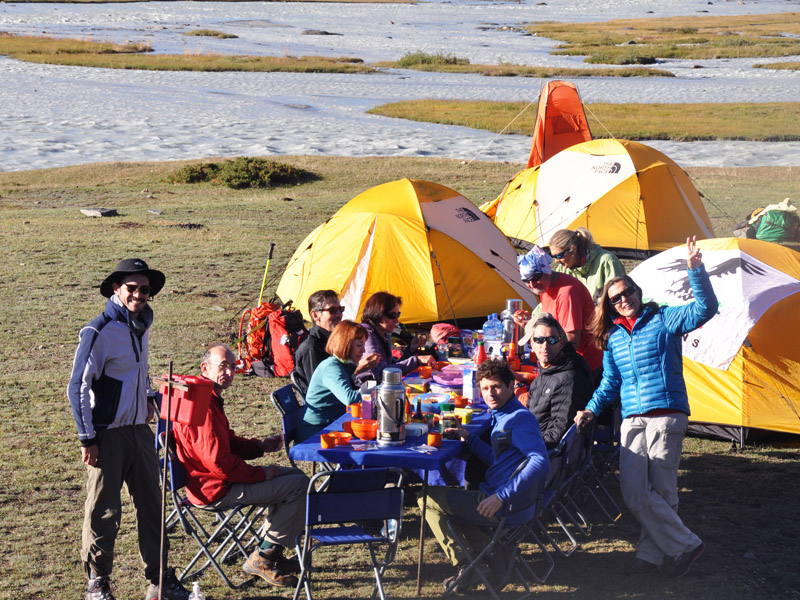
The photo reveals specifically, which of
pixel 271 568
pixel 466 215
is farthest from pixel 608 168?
pixel 271 568

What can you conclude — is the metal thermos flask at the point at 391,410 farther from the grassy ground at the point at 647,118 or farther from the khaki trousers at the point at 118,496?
the grassy ground at the point at 647,118

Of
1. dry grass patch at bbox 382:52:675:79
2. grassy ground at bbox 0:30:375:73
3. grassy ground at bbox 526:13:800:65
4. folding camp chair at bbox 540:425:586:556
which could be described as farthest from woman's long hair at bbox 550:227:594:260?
grassy ground at bbox 526:13:800:65

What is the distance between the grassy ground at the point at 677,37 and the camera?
71.5 m

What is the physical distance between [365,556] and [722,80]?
171 feet

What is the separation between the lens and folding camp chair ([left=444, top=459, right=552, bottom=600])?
5785mm

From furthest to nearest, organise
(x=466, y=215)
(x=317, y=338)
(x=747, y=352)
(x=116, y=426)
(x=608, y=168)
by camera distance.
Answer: (x=608, y=168)
(x=466, y=215)
(x=747, y=352)
(x=317, y=338)
(x=116, y=426)

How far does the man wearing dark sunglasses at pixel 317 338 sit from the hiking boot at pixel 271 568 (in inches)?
69.9

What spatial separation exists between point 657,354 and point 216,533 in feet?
9.97

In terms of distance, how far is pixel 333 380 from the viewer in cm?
687

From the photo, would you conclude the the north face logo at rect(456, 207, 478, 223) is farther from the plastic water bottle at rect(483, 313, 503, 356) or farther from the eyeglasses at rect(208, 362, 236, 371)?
the eyeglasses at rect(208, 362, 236, 371)

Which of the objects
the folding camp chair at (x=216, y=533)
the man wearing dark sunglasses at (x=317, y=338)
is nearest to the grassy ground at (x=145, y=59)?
the man wearing dark sunglasses at (x=317, y=338)

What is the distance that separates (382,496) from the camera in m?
5.57

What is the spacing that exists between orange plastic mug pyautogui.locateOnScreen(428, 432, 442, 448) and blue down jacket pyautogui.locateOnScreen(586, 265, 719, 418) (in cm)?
128

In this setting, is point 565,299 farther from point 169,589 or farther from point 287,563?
point 169,589
